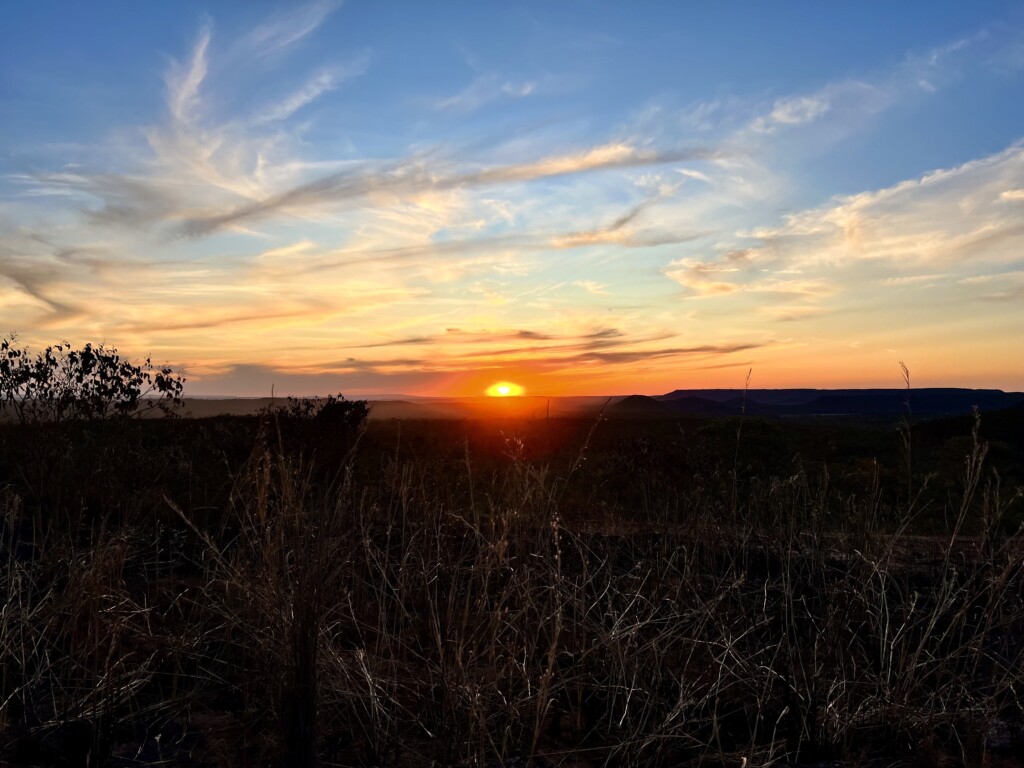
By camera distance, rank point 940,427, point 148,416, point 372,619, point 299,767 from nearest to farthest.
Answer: point 299,767, point 372,619, point 148,416, point 940,427

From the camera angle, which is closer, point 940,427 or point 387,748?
point 387,748

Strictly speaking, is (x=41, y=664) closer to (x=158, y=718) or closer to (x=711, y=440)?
(x=158, y=718)

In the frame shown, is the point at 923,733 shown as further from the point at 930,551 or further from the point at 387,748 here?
the point at 930,551

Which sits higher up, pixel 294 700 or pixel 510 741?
pixel 294 700

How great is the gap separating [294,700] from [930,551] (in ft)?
20.2

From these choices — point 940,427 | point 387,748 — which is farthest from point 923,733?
point 940,427

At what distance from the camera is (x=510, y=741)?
3520mm

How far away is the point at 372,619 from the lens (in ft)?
16.0

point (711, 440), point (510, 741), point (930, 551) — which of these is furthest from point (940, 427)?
point (510, 741)

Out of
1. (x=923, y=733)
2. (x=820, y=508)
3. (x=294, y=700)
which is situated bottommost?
(x=923, y=733)

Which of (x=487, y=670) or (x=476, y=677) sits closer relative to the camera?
(x=476, y=677)

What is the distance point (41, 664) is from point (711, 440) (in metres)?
10.9

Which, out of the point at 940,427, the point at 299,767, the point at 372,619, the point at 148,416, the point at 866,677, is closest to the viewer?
the point at 299,767

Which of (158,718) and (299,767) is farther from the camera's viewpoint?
(158,718)
